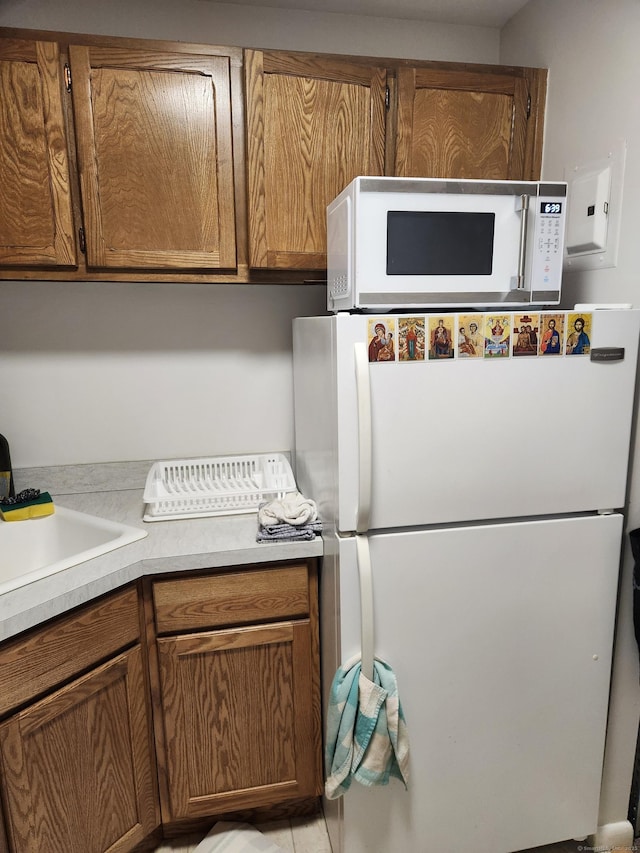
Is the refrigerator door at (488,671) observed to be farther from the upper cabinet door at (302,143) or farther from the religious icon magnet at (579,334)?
the upper cabinet door at (302,143)

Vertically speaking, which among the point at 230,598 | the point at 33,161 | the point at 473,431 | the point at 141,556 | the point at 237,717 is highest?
the point at 33,161

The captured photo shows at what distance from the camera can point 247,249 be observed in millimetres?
1596

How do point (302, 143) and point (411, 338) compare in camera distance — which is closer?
point (411, 338)

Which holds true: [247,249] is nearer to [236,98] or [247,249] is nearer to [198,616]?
[236,98]

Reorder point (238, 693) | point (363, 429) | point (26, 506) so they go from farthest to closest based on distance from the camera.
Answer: point (26, 506), point (238, 693), point (363, 429)

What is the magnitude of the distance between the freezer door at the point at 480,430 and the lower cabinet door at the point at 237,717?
0.52 m

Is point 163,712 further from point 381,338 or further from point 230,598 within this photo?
point 381,338

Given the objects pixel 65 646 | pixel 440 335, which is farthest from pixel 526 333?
pixel 65 646

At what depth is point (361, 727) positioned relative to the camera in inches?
50.8

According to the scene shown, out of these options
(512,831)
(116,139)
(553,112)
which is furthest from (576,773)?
(116,139)

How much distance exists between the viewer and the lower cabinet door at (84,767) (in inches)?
47.0

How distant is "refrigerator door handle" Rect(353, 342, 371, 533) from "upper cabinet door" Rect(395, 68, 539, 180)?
2.45 feet

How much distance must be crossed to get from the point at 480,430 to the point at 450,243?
44cm

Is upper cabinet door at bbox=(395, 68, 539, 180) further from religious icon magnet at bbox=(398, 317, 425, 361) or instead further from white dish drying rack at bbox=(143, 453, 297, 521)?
white dish drying rack at bbox=(143, 453, 297, 521)
